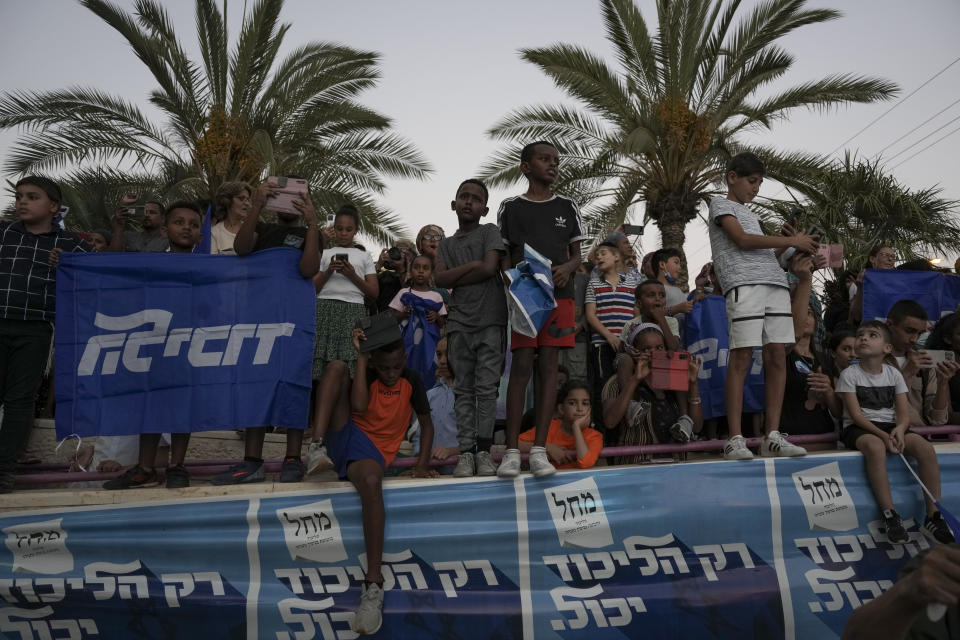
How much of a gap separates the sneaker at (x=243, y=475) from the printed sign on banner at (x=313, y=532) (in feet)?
1.17

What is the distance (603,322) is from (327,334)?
237 cm

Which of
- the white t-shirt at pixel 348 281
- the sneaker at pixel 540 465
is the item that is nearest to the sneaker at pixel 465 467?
the sneaker at pixel 540 465

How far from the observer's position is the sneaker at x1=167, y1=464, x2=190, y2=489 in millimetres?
4434

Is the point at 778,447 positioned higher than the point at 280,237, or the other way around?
the point at 280,237

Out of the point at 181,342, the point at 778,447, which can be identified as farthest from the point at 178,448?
the point at 778,447

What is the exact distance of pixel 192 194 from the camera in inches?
532

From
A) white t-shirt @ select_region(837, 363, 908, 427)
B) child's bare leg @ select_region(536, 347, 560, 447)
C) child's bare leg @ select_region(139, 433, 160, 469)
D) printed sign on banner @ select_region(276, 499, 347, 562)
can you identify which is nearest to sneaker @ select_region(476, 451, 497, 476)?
child's bare leg @ select_region(536, 347, 560, 447)

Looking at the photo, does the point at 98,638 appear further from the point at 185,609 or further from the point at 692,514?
the point at 692,514

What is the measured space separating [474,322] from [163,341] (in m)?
1.99

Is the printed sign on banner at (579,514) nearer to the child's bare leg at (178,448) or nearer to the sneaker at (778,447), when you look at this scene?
the sneaker at (778,447)

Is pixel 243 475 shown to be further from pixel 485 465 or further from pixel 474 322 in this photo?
pixel 474 322

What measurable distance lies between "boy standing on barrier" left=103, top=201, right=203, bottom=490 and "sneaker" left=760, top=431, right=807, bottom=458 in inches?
140

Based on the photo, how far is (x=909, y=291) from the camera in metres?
6.78

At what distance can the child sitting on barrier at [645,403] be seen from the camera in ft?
17.2
